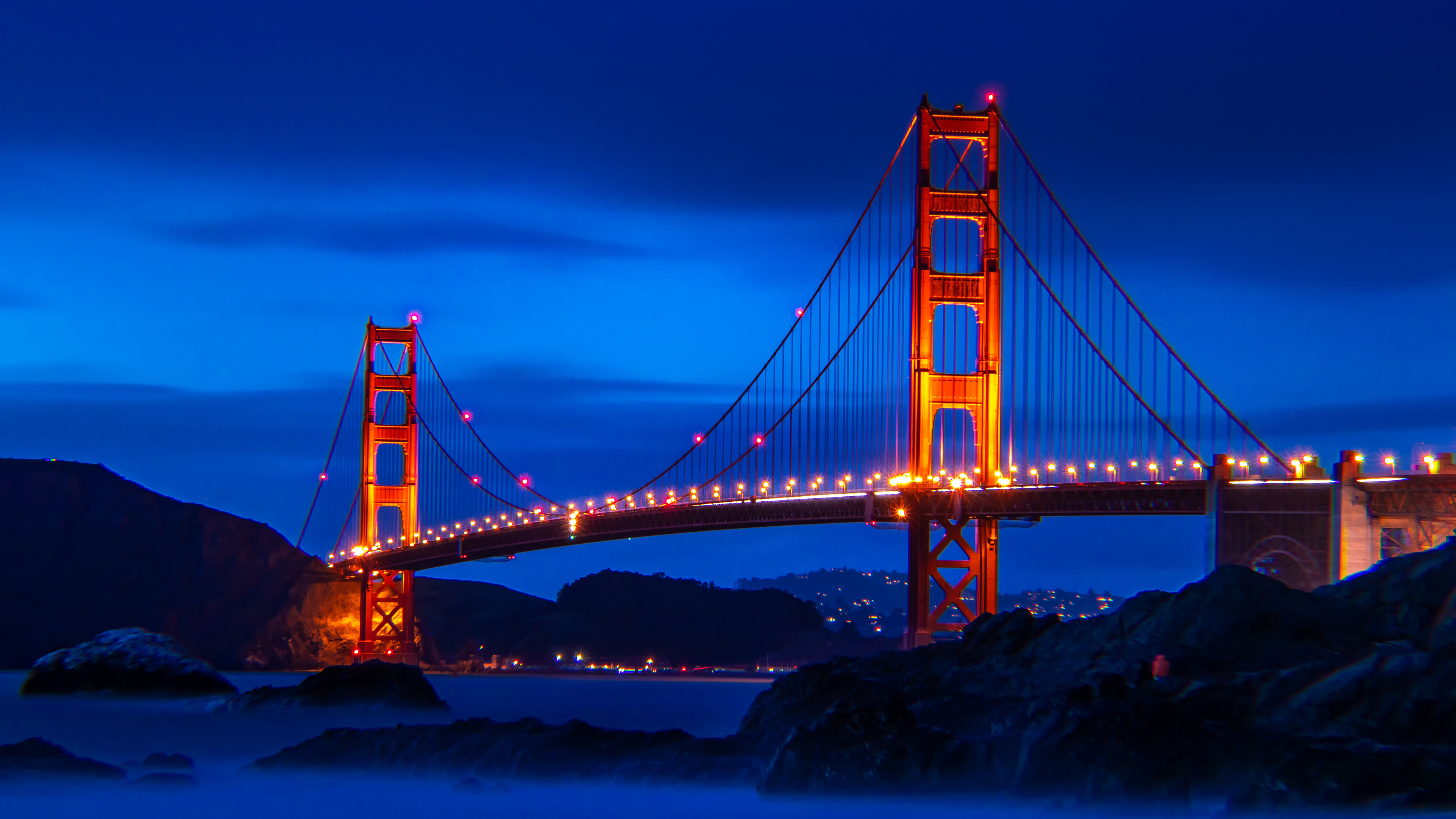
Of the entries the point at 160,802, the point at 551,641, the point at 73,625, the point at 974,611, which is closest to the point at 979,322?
the point at 974,611

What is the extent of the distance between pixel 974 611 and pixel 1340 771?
32977 millimetres

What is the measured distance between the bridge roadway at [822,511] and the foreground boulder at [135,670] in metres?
17.2

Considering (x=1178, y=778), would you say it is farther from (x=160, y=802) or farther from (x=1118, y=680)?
(x=160, y=802)

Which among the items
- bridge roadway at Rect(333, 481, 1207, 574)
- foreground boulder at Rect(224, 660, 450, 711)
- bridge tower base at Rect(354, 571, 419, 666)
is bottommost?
bridge tower base at Rect(354, 571, 419, 666)

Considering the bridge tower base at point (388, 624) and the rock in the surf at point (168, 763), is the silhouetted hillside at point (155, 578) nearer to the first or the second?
the bridge tower base at point (388, 624)

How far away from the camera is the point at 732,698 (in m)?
68.3

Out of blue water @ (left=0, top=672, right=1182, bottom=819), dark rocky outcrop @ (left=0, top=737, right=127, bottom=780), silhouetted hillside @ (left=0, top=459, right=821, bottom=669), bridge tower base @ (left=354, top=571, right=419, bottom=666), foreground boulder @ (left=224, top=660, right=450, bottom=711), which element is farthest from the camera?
silhouetted hillside @ (left=0, top=459, right=821, bottom=669)

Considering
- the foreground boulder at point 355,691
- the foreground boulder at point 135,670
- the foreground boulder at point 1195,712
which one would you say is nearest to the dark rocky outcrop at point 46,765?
the foreground boulder at point 1195,712

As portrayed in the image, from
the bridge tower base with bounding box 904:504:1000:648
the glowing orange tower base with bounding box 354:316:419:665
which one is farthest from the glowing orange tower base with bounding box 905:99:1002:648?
the glowing orange tower base with bounding box 354:316:419:665

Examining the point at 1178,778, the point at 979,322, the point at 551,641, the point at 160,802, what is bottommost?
the point at 551,641

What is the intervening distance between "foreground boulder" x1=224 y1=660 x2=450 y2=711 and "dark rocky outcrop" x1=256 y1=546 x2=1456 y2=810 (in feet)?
48.6

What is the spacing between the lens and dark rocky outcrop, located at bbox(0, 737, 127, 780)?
2550cm

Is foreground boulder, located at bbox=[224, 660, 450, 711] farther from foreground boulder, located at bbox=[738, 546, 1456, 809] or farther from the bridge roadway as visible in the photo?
foreground boulder, located at bbox=[738, 546, 1456, 809]

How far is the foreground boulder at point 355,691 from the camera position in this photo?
142 ft
